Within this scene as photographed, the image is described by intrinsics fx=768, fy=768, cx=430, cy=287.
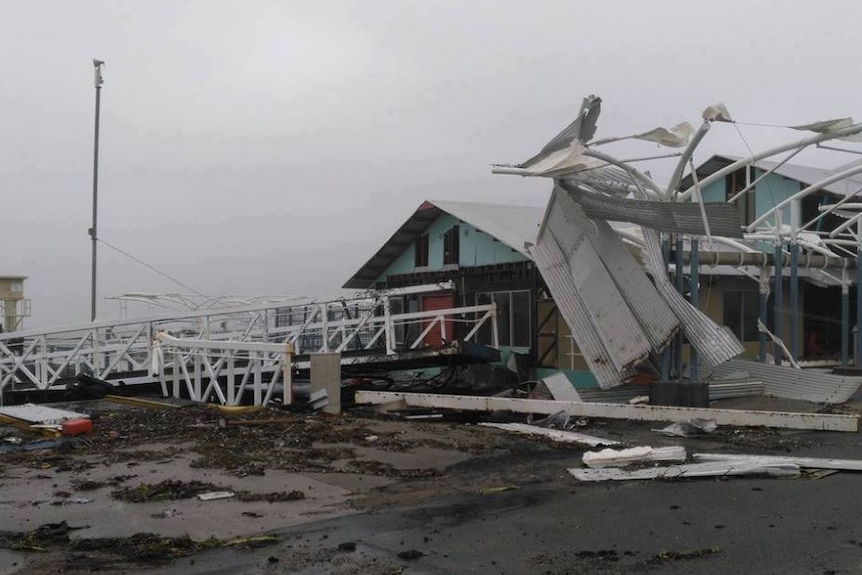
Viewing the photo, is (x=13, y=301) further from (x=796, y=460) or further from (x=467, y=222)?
(x=796, y=460)

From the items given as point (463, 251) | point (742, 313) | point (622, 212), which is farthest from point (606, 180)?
point (742, 313)

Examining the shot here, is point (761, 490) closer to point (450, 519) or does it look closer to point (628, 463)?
point (628, 463)

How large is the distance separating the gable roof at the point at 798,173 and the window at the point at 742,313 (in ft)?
10.5

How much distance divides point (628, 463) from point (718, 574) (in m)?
3.53

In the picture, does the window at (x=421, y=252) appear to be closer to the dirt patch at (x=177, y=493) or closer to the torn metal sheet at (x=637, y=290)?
the torn metal sheet at (x=637, y=290)

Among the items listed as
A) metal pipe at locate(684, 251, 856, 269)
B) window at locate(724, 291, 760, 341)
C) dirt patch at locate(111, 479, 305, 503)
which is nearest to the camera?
dirt patch at locate(111, 479, 305, 503)

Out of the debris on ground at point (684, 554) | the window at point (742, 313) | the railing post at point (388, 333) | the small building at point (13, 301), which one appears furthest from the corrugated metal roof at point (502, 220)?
the small building at point (13, 301)

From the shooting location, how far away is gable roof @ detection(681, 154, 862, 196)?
2028cm

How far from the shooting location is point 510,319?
734 inches

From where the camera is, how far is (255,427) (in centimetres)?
1100

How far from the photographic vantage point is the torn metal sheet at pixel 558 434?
386 inches

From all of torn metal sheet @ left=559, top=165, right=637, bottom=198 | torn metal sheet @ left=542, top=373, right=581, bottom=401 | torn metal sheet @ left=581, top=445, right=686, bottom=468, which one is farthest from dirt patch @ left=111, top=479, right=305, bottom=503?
torn metal sheet @ left=559, top=165, right=637, bottom=198

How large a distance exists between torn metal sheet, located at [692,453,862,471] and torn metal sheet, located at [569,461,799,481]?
204mm

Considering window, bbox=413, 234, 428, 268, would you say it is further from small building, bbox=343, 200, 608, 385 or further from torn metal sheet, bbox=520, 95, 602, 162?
torn metal sheet, bbox=520, 95, 602, 162
